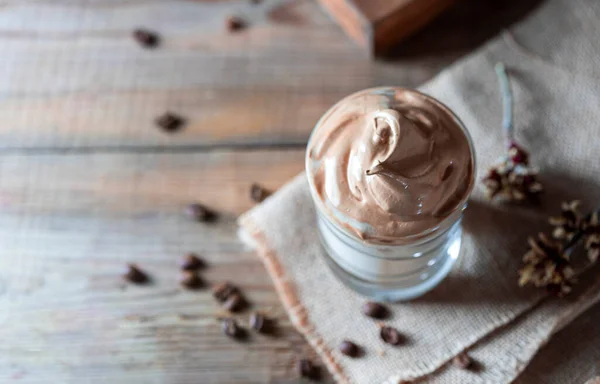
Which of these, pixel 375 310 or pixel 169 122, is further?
pixel 169 122

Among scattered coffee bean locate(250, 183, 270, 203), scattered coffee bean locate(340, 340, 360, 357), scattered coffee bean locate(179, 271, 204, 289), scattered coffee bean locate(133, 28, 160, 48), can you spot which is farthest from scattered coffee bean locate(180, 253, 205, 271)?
scattered coffee bean locate(133, 28, 160, 48)

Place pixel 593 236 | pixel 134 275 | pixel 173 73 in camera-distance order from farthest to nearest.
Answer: pixel 173 73, pixel 134 275, pixel 593 236

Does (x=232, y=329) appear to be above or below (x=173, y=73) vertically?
below

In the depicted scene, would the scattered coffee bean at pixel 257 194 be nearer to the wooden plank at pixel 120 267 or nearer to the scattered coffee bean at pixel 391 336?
the wooden plank at pixel 120 267

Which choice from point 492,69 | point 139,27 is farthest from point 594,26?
point 139,27

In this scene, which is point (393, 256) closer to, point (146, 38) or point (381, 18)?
point (381, 18)

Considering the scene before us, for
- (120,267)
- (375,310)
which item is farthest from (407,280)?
(120,267)

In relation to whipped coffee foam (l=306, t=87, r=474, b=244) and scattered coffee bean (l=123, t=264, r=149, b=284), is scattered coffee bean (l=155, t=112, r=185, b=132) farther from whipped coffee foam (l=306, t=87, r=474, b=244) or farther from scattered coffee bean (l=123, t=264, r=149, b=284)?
whipped coffee foam (l=306, t=87, r=474, b=244)

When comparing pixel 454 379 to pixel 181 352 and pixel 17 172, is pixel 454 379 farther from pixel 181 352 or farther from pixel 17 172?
pixel 17 172
